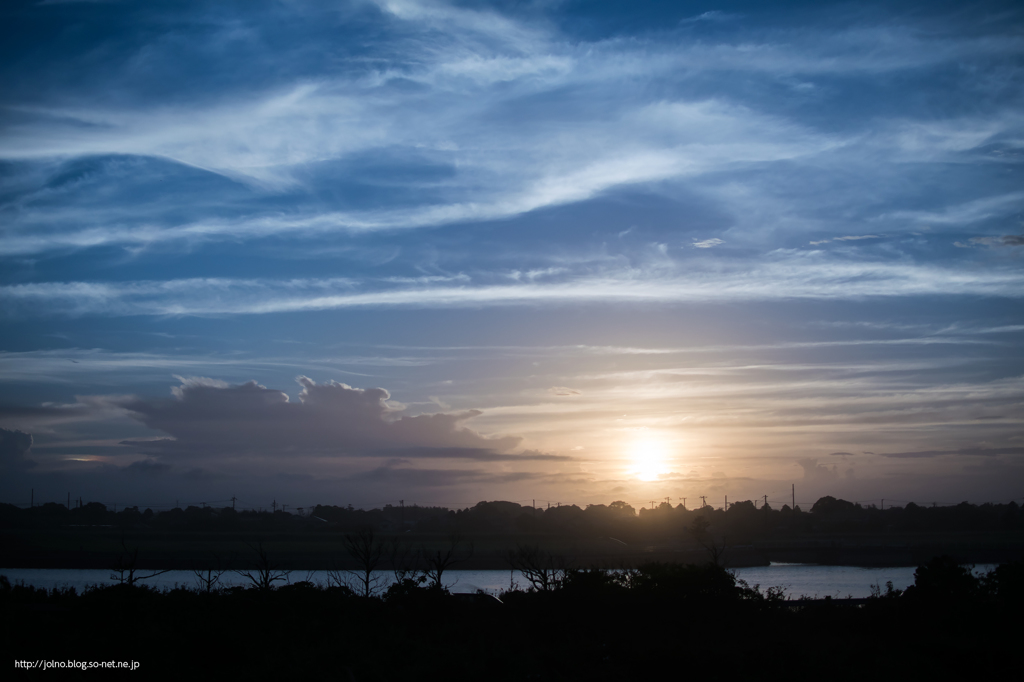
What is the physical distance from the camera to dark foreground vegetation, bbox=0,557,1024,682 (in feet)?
79.0

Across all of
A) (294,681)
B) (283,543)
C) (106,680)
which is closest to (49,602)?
(106,680)

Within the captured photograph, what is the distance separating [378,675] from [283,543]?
19188 cm

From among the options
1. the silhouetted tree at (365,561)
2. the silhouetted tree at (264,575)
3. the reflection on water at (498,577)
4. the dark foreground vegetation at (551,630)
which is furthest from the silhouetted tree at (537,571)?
the reflection on water at (498,577)

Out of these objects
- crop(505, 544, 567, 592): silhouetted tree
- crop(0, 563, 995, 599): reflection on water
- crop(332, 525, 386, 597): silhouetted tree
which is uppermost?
crop(505, 544, 567, 592): silhouetted tree

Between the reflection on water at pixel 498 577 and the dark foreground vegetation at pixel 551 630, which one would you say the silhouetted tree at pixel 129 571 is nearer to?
the dark foreground vegetation at pixel 551 630

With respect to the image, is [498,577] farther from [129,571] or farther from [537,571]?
[537,571]

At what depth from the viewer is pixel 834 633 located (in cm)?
3052

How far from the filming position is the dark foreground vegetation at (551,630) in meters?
24.1

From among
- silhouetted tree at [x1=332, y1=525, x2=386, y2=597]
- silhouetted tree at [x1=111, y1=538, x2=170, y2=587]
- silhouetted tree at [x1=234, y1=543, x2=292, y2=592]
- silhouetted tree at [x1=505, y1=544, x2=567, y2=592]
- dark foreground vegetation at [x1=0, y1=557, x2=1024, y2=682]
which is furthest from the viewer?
silhouetted tree at [x1=332, y1=525, x2=386, y2=597]

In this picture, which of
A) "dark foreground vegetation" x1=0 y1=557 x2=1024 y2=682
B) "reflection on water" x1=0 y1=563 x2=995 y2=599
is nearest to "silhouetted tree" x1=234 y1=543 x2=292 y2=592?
"dark foreground vegetation" x1=0 y1=557 x2=1024 y2=682

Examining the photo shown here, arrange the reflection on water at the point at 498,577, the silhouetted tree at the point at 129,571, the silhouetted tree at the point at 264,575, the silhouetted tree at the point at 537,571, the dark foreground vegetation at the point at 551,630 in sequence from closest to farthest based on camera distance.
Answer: the dark foreground vegetation at the point at 551,630, the silhouetted tree at the point at 537,571, the silhouetted tree at the point at 129,571, the silhouetted tree at the point at 264,575, the reflection on water at the point at 498,577

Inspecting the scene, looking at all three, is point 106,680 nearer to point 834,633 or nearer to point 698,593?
point 698,593

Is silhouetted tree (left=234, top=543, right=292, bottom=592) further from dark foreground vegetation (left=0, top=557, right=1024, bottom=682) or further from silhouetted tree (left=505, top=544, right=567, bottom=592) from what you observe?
silhouetted tree (left=505, top=544, right=567, bottom=592)

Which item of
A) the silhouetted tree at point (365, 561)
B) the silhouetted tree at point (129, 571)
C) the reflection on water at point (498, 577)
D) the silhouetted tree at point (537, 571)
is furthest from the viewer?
the reflection on water at point (498, 577)
